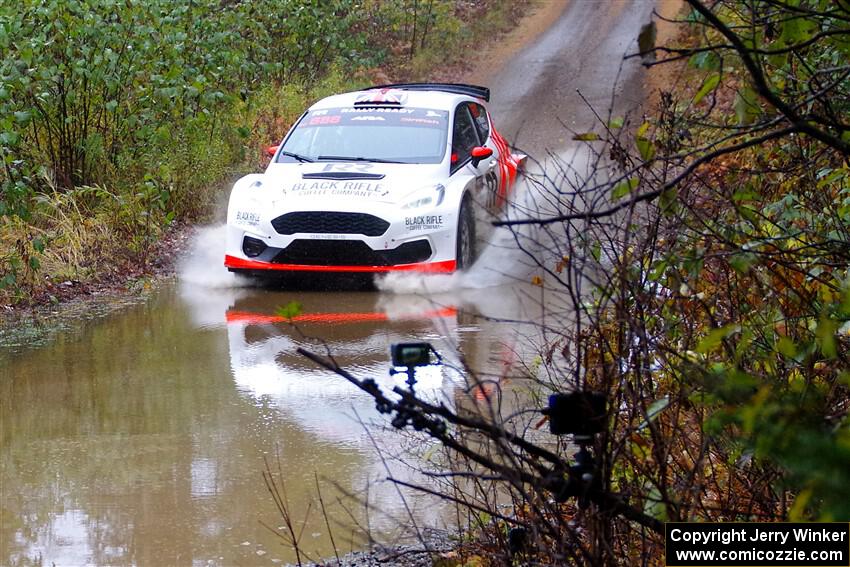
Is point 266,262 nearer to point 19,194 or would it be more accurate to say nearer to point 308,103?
point 19,194

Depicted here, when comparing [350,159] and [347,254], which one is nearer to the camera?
[347,254]

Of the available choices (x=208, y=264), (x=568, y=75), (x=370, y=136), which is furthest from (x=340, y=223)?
(x=568, y=75)

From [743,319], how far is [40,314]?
6828mm

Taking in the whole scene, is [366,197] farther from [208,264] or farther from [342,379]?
[342,379]

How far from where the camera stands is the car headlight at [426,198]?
1032 centimetres

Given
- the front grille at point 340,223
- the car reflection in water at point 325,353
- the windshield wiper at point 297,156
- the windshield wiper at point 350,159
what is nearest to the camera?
the car reflection in water at point 325,353

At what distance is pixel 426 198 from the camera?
10.4m

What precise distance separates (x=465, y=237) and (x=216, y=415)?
4346 millimetres

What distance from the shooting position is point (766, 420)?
1567 mm

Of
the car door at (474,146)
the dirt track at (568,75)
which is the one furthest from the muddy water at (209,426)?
the dirt track at (568,75)

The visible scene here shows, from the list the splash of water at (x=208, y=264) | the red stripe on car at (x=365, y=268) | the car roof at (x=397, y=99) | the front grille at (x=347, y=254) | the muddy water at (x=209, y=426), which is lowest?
the muddy water at (x=209, y=426)

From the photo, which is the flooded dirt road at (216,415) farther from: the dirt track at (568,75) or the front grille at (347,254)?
the dirt track at (568,75)

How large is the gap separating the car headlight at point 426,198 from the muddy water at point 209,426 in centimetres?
71

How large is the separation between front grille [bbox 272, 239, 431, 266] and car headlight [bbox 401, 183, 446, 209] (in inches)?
13.9
